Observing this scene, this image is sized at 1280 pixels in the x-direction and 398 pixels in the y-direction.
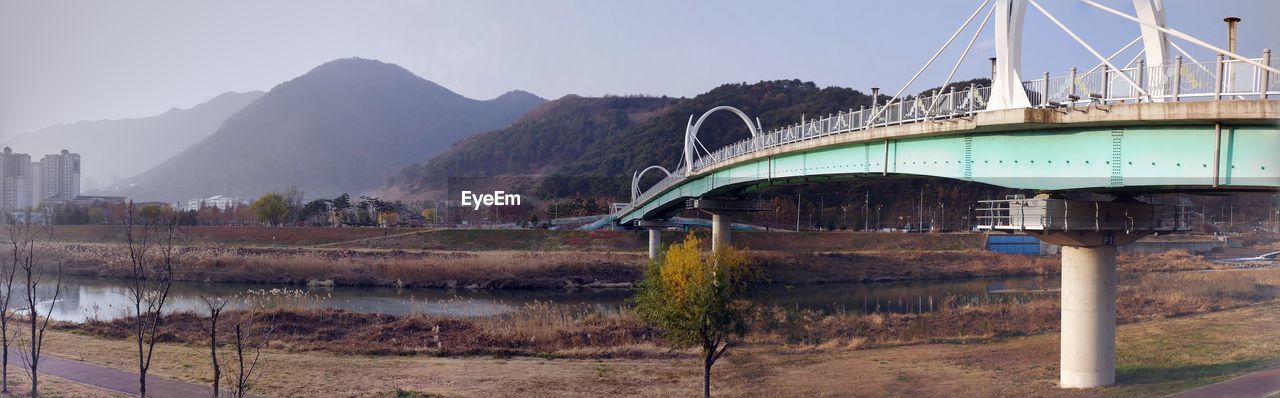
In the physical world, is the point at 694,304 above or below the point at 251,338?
above

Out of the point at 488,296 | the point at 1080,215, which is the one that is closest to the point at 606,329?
the point at 1080,215

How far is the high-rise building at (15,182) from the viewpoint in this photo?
32.6 m

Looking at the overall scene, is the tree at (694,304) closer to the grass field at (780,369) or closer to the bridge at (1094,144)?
the grass field at (780,369)

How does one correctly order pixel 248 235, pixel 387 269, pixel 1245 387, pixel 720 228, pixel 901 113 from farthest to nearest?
pixel 248 235 → pixel 387 269 → pixel 720 228 → pixel 901 113 → pixel 1245 387

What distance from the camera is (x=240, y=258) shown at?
59688 mm

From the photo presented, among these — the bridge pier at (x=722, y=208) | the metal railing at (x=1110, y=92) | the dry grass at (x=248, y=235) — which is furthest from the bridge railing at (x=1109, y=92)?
the dry grass at (x=248, y=235)

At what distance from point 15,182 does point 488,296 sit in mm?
24141

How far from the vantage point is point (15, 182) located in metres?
36.1

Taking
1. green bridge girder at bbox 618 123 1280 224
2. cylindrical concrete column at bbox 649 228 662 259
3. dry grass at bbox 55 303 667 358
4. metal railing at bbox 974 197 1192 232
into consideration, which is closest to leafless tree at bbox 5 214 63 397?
dry grass at bbox 55 303 667 358

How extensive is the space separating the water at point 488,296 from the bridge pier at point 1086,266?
22179 millimetres

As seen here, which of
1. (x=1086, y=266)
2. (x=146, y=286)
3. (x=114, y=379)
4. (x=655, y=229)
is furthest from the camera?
(x=655, y=229)

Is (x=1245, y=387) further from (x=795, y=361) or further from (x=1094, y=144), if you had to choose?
(x=795, y=361)

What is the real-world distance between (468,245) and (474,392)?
54.2 m

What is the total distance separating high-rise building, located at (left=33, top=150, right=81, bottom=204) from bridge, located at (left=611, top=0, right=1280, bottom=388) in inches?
1829
